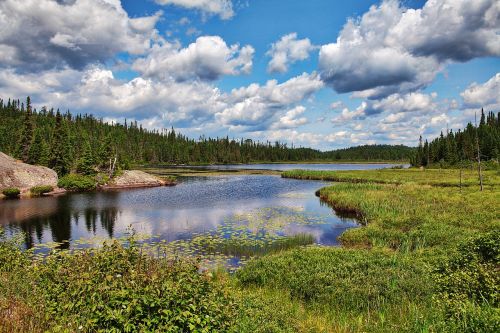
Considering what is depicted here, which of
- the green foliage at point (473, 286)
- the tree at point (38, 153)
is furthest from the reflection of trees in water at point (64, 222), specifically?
the tree at point (38, 153)

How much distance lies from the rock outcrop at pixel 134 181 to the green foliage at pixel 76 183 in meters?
5.16

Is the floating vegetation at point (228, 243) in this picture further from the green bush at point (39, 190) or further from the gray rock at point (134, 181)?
the gray rock at point (134, 181)

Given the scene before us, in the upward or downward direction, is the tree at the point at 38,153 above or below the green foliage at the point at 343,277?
above

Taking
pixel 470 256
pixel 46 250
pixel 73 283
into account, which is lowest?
pixel 46 250

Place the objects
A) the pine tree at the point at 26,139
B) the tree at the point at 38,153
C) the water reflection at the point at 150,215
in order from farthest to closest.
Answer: the pine tree at the point at 26,139
the tree at the point at 38,153
the water reflection at the point at 150,215

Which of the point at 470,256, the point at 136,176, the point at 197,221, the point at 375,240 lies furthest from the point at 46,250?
the point at 136,176

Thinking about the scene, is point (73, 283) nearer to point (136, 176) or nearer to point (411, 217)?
point (411, 217)

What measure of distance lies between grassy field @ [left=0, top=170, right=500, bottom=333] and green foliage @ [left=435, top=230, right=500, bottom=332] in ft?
0.13

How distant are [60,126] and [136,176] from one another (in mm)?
20371

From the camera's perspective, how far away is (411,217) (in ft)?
100

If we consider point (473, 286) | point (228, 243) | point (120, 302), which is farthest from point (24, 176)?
point (473, 286)

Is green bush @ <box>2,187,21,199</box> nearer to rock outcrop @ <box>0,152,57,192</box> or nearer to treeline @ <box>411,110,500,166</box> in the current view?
rock outcrop @ <box>0,152,57,192</box>

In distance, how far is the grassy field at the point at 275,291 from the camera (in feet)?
23.9

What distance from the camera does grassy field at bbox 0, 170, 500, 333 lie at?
23.9 ft
